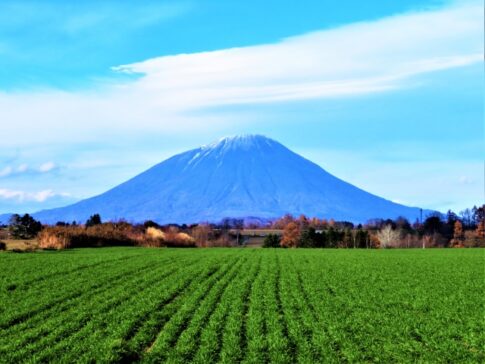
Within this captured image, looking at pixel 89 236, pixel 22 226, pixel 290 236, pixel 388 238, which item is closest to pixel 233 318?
pixel 89 236

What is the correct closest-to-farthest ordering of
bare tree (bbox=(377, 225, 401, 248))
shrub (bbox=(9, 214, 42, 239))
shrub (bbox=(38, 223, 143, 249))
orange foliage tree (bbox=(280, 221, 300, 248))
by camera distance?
shrub (bbox=(38, 223, 143, 249)) < shrub (bbox=(9, 214, 42, 239)) < bare tree (bbox=(377, 225, 401, 248)) < orange foliage tree (bbox=(280, 221, 300, 248))

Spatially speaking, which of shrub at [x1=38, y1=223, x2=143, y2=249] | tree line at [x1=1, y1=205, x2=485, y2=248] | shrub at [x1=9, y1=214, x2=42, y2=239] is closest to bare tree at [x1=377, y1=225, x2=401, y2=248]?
tree line at [x1=1, y1=205, x2=485, y2=248]

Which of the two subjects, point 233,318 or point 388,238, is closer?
point 233,318

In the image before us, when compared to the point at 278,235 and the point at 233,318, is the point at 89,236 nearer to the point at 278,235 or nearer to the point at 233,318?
the point at 233,318

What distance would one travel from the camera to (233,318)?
16.1 metres

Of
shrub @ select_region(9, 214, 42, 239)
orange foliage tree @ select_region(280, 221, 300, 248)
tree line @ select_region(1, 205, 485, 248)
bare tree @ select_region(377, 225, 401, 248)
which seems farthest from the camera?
orange foliage tree @ select_region(280, 221, 300, 248)

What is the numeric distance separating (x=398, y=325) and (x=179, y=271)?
16982 millimetres

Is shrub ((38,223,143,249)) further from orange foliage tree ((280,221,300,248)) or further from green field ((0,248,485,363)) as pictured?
orange foliage tree ((280,221,300,248))

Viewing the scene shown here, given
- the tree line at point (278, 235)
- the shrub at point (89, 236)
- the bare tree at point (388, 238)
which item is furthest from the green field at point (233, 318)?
the bare tree at point (388, 238)

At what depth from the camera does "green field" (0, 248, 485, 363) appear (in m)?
12.6

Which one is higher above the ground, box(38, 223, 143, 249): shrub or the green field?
box(38, 223, 143, 249): shrub

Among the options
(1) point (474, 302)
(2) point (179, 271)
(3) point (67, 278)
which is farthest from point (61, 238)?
(1) point (474, 302)

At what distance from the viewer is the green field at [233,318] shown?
41.4 feet

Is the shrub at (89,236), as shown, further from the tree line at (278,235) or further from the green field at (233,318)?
the green field at (233,318)
